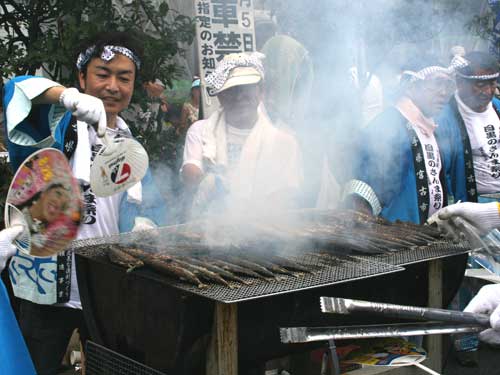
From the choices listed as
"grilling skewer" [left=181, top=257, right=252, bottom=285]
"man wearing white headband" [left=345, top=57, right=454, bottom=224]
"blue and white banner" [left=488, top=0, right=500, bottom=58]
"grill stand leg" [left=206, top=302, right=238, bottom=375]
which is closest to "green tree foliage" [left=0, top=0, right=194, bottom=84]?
"man wearing white headband" [left=345, top=57, right=454, bottom=224]

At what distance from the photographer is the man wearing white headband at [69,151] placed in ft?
12.3

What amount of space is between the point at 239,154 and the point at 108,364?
2025 millimetres

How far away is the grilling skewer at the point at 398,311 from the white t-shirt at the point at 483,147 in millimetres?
3168

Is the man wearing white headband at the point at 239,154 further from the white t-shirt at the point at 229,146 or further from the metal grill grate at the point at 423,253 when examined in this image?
the metal grill grate at the point at 423,253

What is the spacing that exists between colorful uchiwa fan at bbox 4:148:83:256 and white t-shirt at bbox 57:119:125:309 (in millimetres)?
758

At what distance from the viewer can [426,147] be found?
5.63 meters

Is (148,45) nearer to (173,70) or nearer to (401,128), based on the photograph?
(173,70)

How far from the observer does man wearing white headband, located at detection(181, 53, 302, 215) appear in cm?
504

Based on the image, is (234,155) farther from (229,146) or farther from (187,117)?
(187,117)

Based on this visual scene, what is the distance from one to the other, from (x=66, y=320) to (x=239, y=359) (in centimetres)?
129

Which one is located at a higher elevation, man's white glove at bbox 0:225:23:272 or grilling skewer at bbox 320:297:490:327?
man's white glove at bbox 0:225:23:272

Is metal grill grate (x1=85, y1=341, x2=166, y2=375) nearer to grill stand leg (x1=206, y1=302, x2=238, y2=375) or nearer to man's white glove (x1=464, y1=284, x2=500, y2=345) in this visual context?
grill stand leg (x1=206, y1=302, x2=238, y2=375)

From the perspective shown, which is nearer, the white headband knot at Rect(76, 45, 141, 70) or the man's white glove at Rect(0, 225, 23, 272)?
the man's white glove at Rect(0, 225, 23, 272)

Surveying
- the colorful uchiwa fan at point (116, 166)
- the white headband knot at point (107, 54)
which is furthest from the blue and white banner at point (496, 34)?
the colorful uchiwa fan at point (116, 166)
